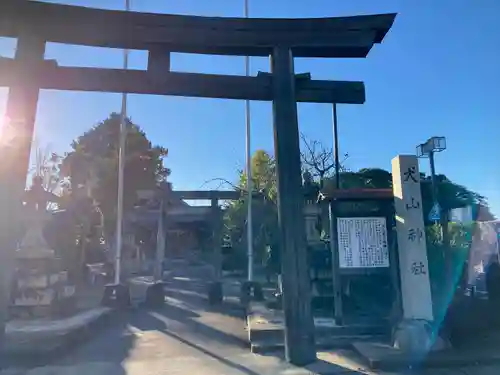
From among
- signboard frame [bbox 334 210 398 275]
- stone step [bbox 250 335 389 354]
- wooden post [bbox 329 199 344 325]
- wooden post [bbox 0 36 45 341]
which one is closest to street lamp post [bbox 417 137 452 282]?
signboard frame [bbox 334 210 398 275]

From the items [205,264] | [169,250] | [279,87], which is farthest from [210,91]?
[169,250]

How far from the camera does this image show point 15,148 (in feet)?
21.2

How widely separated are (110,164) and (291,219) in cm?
1712

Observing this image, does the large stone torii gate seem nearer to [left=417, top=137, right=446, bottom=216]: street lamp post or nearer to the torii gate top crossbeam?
the torii gate top crossbeam

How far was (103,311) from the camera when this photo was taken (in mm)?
12188

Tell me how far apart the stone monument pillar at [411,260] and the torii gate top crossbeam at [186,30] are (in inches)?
91.5

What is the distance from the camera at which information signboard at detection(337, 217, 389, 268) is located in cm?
812

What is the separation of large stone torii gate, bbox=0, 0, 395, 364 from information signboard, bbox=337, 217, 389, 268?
1.77 metres

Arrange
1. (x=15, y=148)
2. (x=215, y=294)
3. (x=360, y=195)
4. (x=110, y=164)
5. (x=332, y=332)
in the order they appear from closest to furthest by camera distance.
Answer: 1. (x=15, y=148)
2. (x=332, y=332)
3. (x=360, y=195)
4. (x=215, y=294)
5. (x=110, y=164)

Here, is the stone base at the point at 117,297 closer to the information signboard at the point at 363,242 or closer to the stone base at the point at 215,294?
the stone base at the point at 215,294

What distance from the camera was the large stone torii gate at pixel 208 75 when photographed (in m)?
6.54

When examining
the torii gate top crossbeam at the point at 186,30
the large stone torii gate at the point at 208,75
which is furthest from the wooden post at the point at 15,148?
the torii gate top crossbeam at the point at 186,30

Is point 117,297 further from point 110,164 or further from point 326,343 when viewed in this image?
point 110,164

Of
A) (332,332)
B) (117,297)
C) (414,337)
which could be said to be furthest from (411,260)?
(117,297)
